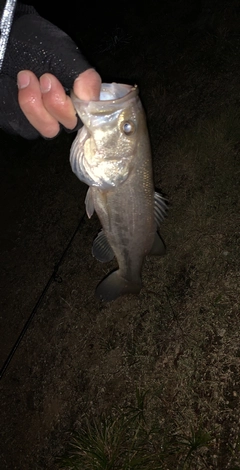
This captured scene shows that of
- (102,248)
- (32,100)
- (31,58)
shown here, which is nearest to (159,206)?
(102,248)

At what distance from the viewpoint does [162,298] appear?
364 cm

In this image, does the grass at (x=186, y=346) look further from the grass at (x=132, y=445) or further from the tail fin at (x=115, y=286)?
the tail fin at (x=115, y=286)

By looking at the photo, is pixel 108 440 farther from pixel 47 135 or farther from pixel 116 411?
pixel 47 135

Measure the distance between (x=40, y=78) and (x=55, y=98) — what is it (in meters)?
0.14

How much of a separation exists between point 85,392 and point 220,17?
530 cm

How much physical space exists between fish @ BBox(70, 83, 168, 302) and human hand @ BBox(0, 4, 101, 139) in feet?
0.30

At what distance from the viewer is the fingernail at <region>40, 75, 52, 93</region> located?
1.75 metres

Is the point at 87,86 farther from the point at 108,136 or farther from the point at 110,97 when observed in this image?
the point at 108,136

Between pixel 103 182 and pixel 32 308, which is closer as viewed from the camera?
pixel 103 182

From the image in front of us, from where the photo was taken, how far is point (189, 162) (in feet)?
13.9

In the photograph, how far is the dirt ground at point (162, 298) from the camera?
3.18 metres

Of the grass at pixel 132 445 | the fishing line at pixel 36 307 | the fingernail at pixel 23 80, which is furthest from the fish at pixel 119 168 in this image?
the fishing line at pixel 36 307

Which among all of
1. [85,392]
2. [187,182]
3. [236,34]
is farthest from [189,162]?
[85,392]

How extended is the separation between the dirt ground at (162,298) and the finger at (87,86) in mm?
2351
